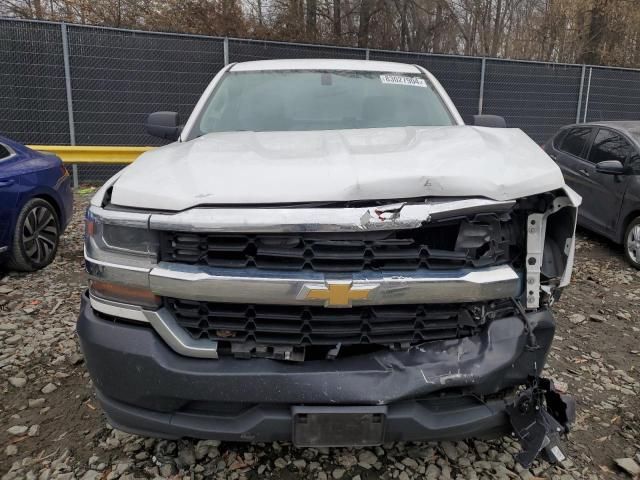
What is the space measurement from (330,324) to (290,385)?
0.26m

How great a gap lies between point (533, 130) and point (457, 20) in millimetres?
8254

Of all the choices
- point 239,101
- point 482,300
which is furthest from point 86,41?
point 482,300

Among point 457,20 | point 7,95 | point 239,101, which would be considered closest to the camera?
point 239,101

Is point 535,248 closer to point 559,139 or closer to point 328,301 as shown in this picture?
point 328,301

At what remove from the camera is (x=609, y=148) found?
5988 mm

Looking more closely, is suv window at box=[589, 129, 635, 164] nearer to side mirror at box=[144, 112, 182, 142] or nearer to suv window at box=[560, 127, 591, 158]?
suv window at box=[560, 127, 591, 158]

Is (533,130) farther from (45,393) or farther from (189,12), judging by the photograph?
(45,393)

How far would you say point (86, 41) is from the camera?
28.5 ft

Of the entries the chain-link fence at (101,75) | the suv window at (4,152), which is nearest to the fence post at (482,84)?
the chain-link fence at (101,75)

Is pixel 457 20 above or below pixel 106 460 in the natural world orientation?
above

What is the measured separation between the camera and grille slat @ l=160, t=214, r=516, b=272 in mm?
1811

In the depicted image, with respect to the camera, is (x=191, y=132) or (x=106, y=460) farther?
(x=191, y=132)

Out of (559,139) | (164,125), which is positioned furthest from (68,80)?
(559,139)

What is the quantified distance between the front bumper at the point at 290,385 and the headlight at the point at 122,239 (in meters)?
0.26
